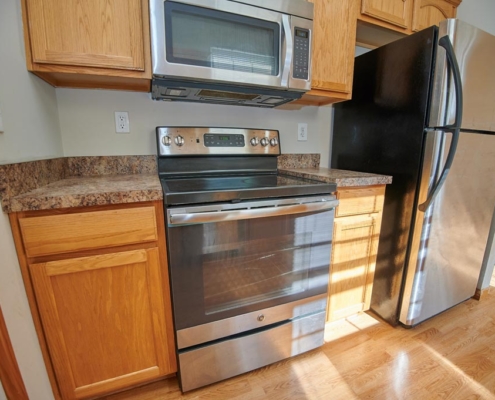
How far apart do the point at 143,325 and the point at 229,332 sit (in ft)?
1.19

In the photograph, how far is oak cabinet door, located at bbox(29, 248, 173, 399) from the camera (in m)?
0.85

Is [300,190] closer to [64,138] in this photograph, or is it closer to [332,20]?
[332,20]

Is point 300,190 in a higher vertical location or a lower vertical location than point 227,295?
higher

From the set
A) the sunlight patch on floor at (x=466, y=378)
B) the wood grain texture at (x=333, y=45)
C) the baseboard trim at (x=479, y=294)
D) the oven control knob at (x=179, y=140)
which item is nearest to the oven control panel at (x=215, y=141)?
the oven control knob at (x=179, y=140)

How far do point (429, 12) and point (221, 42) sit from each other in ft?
4.89

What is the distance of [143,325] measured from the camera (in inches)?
38.4

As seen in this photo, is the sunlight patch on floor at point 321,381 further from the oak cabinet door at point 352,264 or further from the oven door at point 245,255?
the oven door at point 245,255

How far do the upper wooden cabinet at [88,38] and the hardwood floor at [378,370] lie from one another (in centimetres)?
142

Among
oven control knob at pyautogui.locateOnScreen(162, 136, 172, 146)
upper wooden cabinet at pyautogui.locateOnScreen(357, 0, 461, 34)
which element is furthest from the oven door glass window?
upper wooden cabinet at pyautogui.locateOnScreen(357, 0, 461, 34)

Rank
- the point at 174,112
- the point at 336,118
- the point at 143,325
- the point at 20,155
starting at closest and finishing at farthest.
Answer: the point at 20,155
the point at 143,325
the point at 174,112
the point at 336,118

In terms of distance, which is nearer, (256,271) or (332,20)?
(256,271)

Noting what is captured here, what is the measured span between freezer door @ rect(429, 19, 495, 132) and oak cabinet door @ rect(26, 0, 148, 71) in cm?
134

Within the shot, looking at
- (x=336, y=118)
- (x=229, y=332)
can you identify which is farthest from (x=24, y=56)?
(x=336, y=118)

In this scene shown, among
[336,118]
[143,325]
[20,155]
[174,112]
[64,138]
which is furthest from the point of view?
[336,118]
